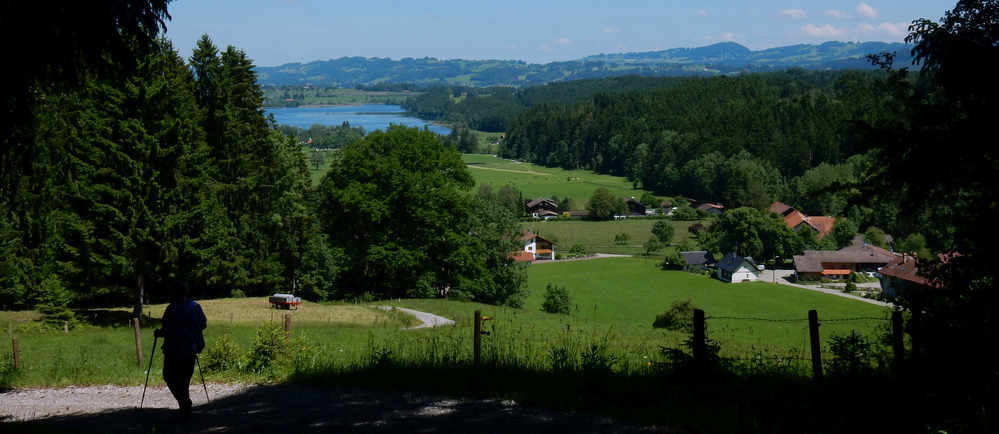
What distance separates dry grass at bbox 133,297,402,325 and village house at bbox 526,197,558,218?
81.6 metres

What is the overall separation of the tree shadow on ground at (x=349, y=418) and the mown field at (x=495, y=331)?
1.59 metres

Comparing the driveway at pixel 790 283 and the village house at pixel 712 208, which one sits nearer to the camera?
the driveway at pixel 790 283

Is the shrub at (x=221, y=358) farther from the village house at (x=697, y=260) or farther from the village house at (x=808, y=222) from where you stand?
the village house at (x=808, y=222)

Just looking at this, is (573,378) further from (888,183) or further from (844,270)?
(844,270)

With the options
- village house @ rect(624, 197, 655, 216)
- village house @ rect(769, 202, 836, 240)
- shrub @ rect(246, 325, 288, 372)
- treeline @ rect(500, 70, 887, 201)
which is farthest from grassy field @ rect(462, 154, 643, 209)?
shrub @ rect(246, 325, 288, 372)

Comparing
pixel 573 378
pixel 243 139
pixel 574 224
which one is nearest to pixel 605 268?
pixel 574 224

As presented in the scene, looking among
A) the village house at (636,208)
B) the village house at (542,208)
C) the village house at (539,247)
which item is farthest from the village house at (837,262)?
the village house at (542,208)

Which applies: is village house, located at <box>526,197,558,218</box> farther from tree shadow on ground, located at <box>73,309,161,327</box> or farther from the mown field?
tree shadow on ground, located at <box>73,309,161,327</box>

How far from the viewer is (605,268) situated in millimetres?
74938

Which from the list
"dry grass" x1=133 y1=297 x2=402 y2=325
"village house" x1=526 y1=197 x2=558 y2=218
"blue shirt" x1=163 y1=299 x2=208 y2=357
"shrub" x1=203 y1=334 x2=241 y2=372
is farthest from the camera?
"village house" x1=526 y1=197 x2=558 y2=218

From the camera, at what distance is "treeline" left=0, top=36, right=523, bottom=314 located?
85.3 ft

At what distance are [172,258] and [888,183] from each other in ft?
77.4

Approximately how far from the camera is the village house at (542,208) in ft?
383

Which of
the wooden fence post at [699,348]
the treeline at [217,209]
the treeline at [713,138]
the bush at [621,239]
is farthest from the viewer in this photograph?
the treeline at [713,138]
